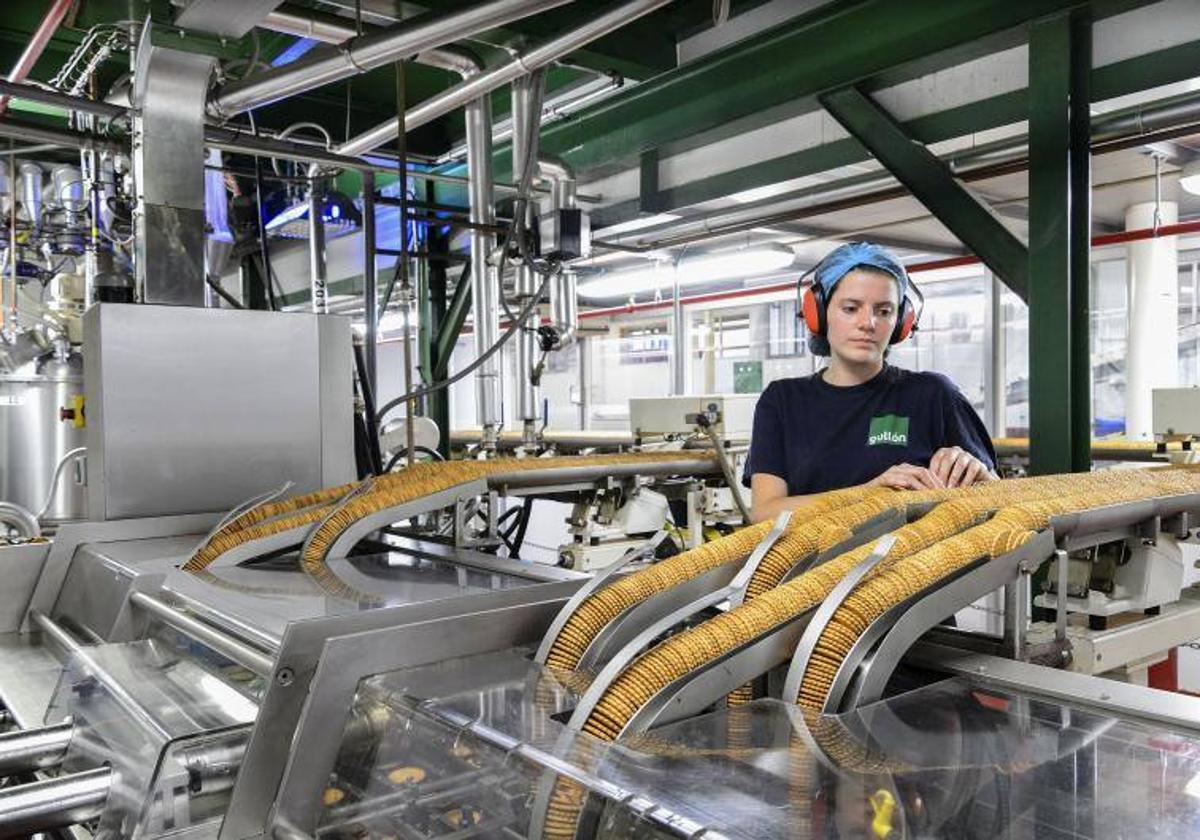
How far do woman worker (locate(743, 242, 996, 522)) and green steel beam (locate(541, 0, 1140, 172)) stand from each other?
1.07 meters

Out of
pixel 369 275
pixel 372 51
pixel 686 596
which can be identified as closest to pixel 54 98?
pixel 372 51

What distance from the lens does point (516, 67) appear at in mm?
2590

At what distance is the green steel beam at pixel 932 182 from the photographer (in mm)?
2602

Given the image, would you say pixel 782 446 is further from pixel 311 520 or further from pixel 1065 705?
pixel 1065 705

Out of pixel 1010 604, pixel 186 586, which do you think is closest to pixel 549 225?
pixel 186 586

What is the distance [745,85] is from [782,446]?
1549 mm

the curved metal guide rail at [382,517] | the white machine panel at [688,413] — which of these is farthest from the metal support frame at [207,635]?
the white machine panel at [688,413]

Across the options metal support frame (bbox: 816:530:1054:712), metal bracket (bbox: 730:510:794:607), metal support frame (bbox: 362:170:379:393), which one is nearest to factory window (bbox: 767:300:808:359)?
metal support frame (bbox: 362:170:379:393)

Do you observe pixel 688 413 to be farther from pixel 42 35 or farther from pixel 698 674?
pixel 698 674

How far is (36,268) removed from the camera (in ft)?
17.8

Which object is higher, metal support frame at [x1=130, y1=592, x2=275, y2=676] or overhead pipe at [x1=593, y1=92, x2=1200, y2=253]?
overhead pipe at [x1=593, y1=92, x2=1200, y2=253]

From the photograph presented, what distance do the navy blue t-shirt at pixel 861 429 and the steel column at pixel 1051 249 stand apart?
0.75 m

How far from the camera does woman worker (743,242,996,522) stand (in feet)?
5.40

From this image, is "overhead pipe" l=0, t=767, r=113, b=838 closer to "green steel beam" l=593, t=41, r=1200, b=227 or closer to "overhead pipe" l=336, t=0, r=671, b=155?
"overhead pipe" l=336, t=0, r=671, b=155
